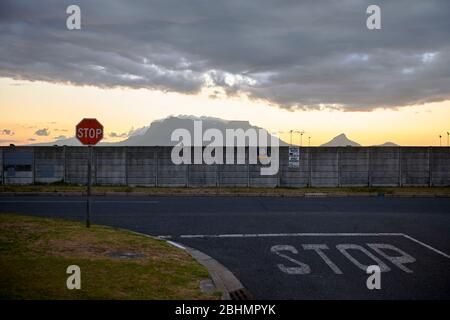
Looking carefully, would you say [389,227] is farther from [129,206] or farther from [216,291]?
[129,206]

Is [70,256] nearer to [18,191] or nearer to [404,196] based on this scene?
[18,191]

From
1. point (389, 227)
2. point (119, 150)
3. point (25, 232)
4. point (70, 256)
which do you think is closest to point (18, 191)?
point (119, 150)

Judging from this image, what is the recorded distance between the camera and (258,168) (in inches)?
1001

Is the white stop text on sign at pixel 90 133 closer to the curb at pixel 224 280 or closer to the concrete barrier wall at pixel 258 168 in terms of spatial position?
the curb at pixel 224 280

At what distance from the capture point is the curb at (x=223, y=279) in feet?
20.5

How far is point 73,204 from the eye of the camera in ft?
57.3

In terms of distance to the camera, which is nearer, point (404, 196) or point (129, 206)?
point (129, 206)

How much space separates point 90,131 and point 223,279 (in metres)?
6.03

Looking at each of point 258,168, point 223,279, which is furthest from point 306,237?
point 258,168

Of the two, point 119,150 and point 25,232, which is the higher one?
point 119,150

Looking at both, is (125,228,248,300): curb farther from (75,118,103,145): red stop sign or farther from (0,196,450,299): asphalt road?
(75,118,103,145): red stop sign
